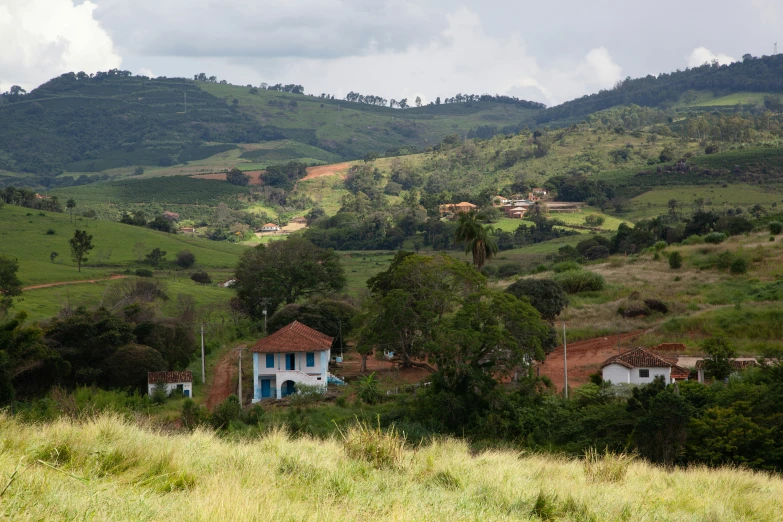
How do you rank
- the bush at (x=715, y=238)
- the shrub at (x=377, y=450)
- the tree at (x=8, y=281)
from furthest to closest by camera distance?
the bush at (x=715, y=238)
the tree at (x=8, y=281)
the shrub at (x=377, y=450)

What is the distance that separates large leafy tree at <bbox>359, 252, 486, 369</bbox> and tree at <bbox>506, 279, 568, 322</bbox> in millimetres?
5782

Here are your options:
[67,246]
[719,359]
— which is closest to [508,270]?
[719,359]

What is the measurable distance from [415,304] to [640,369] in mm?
8610

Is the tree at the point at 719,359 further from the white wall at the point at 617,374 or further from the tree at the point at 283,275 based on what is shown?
the tree at the point at 283,275

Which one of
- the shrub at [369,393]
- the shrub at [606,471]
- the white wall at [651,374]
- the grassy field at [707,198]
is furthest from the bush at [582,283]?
the grassy field at [707,198]

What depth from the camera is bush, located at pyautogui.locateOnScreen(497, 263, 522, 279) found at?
63531mm

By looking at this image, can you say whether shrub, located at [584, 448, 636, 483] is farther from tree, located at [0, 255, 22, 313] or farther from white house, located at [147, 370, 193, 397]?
tree, located at [0, 255, 22, 313]

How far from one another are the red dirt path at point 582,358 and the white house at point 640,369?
138 cm

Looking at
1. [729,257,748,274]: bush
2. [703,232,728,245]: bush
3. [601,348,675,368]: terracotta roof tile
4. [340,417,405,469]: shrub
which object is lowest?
[601,348,675,368]: terracotta roof tile

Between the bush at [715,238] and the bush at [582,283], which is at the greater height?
the bush at [715,238]

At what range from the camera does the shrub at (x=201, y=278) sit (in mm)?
66500

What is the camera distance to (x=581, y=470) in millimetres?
10578

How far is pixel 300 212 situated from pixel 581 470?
127m

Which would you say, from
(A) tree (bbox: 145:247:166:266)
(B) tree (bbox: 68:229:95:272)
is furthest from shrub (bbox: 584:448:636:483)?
(A) tree (bbox: 145:247:166:266)
